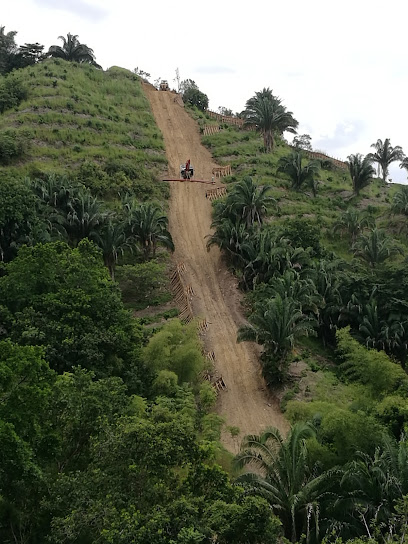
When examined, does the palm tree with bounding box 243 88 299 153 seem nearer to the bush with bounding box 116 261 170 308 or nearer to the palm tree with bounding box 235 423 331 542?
the bush with bounding box 116 261 170 308

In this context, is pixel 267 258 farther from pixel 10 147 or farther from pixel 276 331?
pixel 10 147

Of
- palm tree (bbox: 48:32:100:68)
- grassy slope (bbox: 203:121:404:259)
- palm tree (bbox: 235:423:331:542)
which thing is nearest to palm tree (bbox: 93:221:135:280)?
grassy slope (bbox: 203:121:404:259)

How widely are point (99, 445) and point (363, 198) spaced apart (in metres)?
41.8

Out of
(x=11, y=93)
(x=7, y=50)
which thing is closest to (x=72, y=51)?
(x=7, y=50)

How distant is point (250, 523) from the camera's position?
1014 cm

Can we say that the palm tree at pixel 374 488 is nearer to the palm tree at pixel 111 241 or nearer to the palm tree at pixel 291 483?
the palm tree at pixel 291 483

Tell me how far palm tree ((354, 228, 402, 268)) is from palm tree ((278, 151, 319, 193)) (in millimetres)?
12016

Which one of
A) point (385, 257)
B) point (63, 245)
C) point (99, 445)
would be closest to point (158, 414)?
point (99, 445)

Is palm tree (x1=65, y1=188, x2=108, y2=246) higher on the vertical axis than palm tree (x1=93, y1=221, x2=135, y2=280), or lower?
higher

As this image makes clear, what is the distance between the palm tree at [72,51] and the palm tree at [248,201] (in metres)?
38.0

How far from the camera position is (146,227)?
3294 cm

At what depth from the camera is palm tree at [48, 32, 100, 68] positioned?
210ft

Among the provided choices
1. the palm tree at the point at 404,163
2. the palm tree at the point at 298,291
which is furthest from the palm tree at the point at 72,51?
the palm tree at the point at 298,291

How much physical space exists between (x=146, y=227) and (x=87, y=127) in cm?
1998
